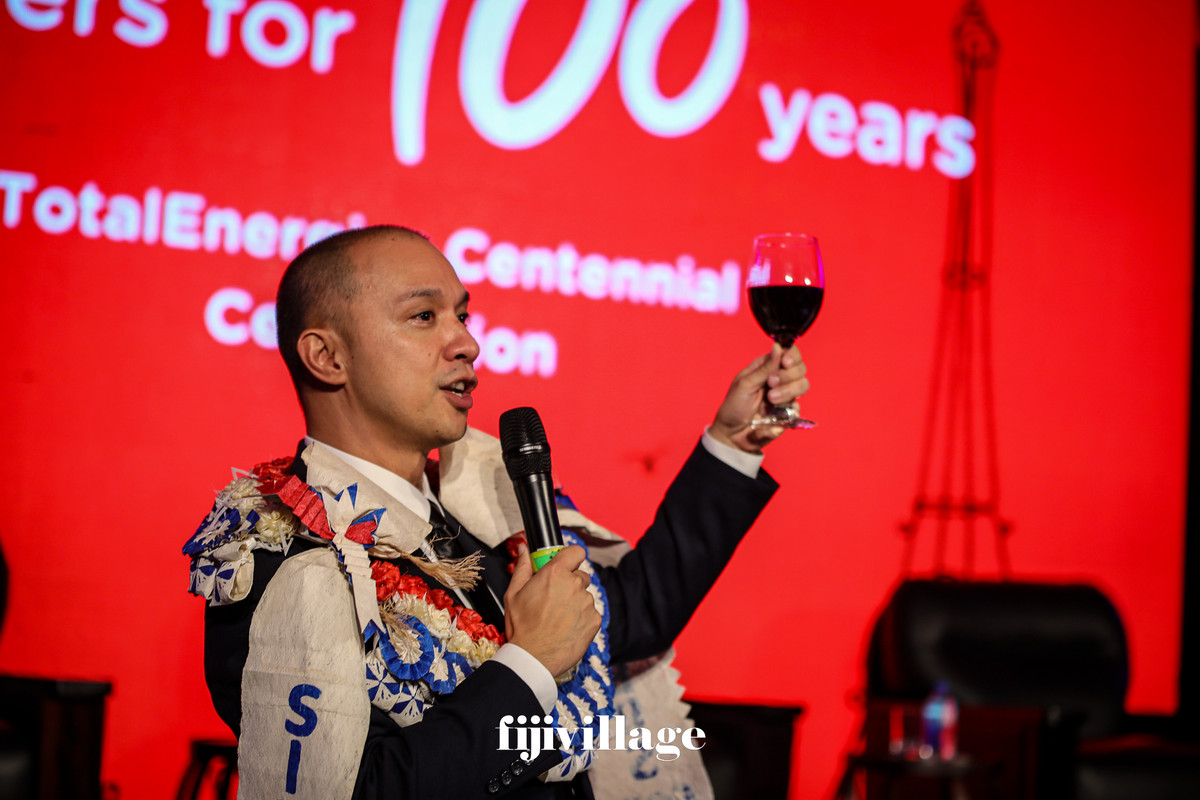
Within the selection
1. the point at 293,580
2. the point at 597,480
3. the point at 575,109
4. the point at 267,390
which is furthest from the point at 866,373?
the point at 293,580

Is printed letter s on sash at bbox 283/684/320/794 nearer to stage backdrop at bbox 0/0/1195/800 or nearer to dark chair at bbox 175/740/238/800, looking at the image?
dark chair at bbox 175/740/238/800

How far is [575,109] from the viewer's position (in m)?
3.13

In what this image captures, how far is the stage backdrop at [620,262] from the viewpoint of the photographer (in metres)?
2.76

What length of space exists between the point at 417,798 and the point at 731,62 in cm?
266

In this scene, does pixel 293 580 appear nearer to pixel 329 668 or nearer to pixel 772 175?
pixel 329 668

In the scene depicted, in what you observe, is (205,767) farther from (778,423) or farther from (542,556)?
(778,423)

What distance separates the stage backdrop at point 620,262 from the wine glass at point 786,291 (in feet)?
4.84

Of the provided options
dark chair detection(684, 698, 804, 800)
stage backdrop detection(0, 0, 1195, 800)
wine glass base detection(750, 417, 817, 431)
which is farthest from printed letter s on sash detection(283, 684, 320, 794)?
stage backdrop detection(0, 0, 1195, 800)

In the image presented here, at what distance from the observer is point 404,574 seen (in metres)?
1.37

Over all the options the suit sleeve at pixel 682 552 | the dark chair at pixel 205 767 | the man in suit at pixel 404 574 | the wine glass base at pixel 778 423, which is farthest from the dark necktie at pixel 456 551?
the dark chair at pixel 205 767

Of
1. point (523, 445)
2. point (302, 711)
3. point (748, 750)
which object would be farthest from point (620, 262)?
point (302, 711)

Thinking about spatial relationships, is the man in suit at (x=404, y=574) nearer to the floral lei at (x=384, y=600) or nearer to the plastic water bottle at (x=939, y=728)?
the floral lei at (x=384, y=600)

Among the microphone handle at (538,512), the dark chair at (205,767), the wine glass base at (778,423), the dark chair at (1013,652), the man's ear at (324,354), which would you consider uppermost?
the man's ear at (324,354)

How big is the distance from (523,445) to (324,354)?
329mm
